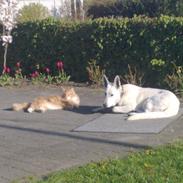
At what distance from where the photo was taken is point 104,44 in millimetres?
16234

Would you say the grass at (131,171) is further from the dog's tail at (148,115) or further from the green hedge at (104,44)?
the green hedge at (104,44)

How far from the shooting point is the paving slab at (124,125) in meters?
10.5

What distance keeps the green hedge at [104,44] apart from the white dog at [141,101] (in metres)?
3.16

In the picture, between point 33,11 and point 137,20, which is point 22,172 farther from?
point 33,11

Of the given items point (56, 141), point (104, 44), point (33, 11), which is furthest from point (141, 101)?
point (33, 11)

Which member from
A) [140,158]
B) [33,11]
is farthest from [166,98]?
[33,11]

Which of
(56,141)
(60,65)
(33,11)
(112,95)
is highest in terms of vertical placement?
(33,11)

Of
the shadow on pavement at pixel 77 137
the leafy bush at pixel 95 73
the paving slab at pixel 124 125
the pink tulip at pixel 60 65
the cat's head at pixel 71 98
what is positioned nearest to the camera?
the shadow on pavement at pixel 77 137

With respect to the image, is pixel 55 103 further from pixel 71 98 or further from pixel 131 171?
pixel 131 171

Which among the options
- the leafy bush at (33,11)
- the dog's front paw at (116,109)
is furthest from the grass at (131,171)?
the leafy bush at (33,11)

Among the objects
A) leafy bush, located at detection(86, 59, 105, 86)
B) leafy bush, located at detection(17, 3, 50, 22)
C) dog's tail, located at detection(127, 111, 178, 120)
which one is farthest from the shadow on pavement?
leafy bush, located at detection(17, 3, 50, 22)

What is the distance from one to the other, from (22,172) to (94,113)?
424 cm

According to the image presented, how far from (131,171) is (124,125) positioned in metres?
2.99

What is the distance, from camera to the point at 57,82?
1653 cm
